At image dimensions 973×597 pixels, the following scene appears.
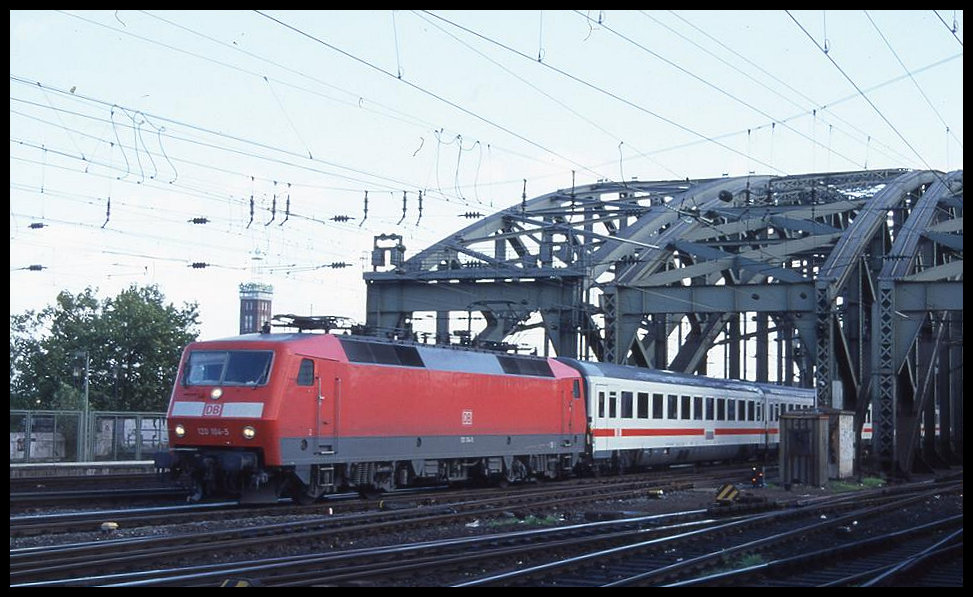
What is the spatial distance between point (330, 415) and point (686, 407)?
18965mm

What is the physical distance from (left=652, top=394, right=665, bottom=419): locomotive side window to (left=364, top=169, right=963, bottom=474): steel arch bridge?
523 centimetres

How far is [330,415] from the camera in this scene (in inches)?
923

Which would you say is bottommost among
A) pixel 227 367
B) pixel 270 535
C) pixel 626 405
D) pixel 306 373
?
pixel 270 535

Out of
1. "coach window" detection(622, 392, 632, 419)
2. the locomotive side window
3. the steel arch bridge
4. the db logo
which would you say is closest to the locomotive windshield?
the db logo

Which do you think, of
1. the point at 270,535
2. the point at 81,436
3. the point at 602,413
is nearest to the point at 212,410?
the point at 270,535

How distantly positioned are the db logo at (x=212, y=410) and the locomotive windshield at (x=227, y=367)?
451 millimetres

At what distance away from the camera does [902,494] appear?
30.5 metres

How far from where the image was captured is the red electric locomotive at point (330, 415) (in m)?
22.4

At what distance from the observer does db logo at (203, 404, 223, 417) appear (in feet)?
74.3

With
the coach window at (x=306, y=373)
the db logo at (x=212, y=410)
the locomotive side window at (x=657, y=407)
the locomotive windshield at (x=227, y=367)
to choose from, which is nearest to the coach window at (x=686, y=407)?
the locomotive side window at (x=657, y=407)

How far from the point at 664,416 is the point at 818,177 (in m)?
32.1

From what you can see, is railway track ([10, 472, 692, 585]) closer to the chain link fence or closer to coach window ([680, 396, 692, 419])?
coach window ([680, 396, 692, 419])

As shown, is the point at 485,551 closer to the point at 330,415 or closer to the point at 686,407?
the point at 330,415

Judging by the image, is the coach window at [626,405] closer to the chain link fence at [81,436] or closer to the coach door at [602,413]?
the coach door at [602,413]
